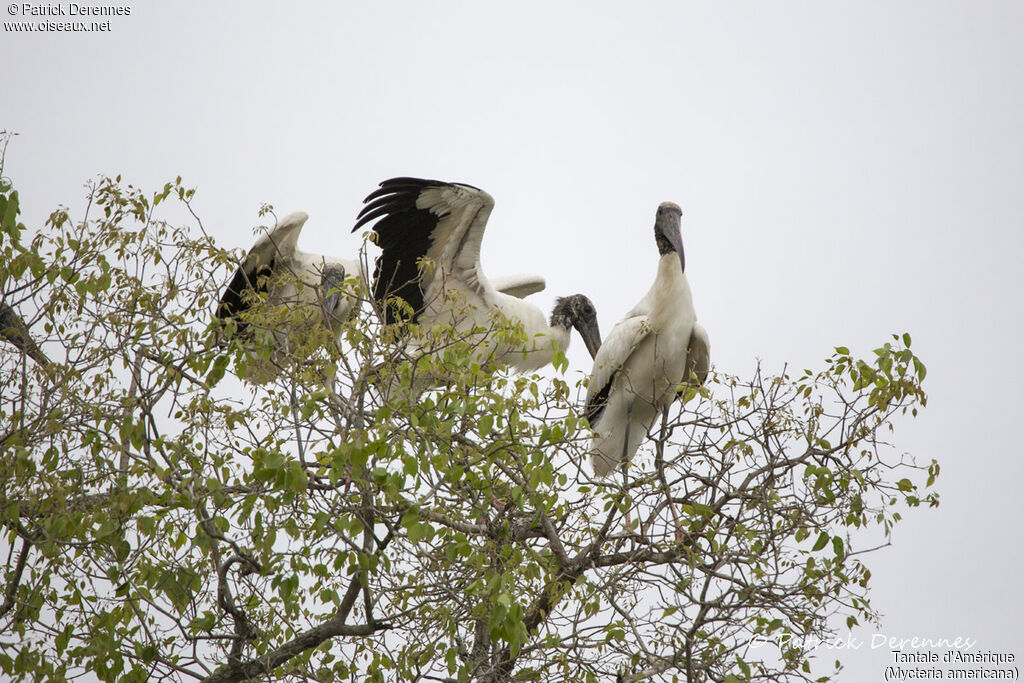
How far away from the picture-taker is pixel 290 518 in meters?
3.36

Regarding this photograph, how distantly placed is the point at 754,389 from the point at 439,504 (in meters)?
1.28

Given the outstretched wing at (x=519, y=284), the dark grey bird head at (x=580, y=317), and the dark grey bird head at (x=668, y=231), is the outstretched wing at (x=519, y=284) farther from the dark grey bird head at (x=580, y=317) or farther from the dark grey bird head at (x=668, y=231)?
the dark grey bird head at (x=668, y=231)

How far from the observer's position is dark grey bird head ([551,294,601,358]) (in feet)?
28.5

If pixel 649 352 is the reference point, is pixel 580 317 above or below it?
above

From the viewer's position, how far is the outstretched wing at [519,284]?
946 cm

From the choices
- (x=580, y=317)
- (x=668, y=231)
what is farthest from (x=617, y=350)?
(x=580, y=317)

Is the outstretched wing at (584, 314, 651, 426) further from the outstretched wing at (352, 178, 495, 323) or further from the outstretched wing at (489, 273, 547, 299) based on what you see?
the outstretched wing at (489, 273, 547, 299)

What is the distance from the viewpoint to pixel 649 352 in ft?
22.7

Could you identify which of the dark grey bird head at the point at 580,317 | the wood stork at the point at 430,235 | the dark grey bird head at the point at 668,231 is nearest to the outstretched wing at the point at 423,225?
the wood stork at the point at 430,235

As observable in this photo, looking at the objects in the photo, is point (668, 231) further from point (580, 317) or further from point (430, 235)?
point (580, 317)

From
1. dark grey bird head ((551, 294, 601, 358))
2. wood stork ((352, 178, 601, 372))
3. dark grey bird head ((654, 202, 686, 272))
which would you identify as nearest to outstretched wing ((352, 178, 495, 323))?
wood stork ((352, 178, 601, 372))

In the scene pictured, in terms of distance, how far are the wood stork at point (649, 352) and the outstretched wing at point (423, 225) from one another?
1.17m

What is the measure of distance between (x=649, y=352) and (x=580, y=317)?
1.85 meters

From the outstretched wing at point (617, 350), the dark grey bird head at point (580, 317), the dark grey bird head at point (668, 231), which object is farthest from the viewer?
the dark grey bird head at point (580, 317)
